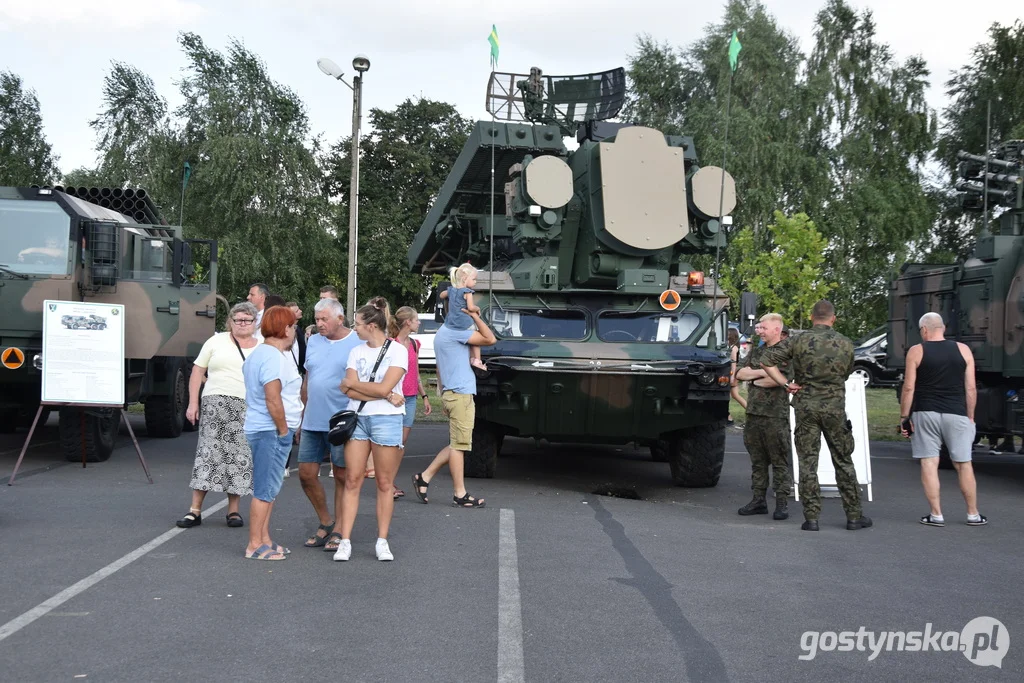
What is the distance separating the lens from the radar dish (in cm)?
1361

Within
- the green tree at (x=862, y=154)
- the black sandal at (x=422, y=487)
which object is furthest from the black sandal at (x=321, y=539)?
the green tree at (x=862, y=154)

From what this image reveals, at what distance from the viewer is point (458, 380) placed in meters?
9.88

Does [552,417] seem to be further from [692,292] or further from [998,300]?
[998,300]

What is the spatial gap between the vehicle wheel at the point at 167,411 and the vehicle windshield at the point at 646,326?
252 inches

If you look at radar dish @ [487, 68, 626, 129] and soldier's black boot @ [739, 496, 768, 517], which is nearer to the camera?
soldier's black boot @ [739, 496, 768, 517]

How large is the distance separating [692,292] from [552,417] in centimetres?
212

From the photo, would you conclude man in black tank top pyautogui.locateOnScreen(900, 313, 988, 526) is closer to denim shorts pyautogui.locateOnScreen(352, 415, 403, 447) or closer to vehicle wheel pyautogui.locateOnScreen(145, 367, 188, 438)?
denim shorts pyautogui.locateOnScreen(352, 415, 403, 447)

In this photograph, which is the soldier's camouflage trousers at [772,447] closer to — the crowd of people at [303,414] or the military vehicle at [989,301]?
the crowd of people at [303,414]

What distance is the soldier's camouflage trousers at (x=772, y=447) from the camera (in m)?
9.80

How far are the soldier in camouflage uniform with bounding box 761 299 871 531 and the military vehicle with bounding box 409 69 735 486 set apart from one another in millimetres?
1336

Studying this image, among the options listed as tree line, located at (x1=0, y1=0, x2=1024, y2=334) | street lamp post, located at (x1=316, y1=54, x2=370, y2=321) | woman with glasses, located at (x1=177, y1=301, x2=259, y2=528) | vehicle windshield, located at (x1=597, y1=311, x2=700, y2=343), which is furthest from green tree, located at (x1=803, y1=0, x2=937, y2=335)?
woman with glasses, located at (x1=177, y1=301, x2=259, y2=528)

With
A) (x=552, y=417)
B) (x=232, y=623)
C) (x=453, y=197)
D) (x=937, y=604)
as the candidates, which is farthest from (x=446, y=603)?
(x=453, y=197)

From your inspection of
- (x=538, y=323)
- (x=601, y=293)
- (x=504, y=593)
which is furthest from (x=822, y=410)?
(x=504, y=593)

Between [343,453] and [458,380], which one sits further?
[458,380]
